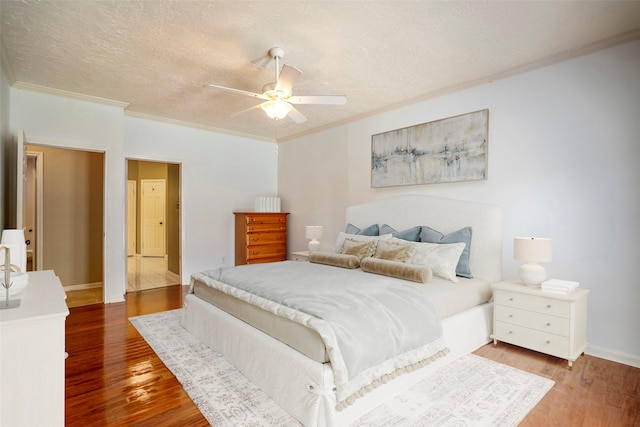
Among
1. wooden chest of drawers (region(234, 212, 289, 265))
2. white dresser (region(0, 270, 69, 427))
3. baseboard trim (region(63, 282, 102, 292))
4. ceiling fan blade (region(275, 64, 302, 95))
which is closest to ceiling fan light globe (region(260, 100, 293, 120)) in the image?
ceiling fan blade (region(275, 64, 302, 95))

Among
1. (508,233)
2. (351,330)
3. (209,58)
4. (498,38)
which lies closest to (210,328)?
(351,330)

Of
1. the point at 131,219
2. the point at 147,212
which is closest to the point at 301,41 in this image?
the point at 147,212

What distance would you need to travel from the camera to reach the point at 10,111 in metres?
3.73

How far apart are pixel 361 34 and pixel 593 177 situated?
2.32 metres

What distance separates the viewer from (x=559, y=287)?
8.52ft

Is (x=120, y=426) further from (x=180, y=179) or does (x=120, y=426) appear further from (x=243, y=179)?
(x=243, y=179)

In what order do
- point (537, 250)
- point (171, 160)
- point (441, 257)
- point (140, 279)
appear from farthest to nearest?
1. point (140, 279)
2. point (171, 160)
3. point (441, 257)
4. point (537, 250)

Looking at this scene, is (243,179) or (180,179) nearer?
(180,179)

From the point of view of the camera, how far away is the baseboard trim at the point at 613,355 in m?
2.59

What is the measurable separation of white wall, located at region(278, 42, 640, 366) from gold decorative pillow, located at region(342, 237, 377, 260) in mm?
1064

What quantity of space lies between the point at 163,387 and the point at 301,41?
9.34ft

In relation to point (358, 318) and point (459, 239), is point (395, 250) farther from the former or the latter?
point (358, 318)

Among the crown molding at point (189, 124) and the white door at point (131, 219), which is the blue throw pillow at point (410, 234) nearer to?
the crown molding at point (189, 124)

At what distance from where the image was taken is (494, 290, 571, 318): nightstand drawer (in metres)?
2.55
